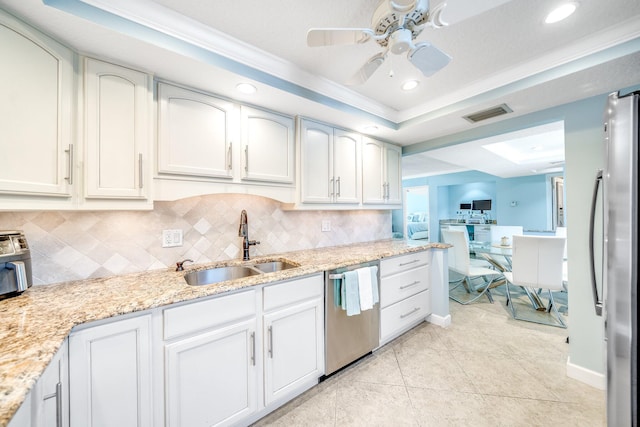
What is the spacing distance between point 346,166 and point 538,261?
2.43 meters

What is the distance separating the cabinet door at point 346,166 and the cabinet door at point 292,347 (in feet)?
3.77

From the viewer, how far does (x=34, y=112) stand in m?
1.12

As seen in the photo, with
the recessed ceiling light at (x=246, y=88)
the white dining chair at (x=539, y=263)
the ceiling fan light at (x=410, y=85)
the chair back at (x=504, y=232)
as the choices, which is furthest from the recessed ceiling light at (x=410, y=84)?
the chair back at (x=504, y=232)

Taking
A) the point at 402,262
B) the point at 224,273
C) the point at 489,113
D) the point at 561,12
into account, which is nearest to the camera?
the point at 561,12

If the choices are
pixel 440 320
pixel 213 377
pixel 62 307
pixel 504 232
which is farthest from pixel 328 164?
pixel 504 232

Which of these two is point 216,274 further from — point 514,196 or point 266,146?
point 514,196

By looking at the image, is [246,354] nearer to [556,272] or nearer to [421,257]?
[421,257]

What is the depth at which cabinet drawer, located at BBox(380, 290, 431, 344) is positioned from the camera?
7.36 ft

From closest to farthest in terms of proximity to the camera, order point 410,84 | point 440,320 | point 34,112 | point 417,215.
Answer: point 34,112, point 410,84, point 440,320, point 417,215

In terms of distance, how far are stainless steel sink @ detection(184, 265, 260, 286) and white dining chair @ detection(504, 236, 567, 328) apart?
296cm

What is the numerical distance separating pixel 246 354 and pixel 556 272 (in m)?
3.31

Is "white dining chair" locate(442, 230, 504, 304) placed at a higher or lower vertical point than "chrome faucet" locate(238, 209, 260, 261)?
lower

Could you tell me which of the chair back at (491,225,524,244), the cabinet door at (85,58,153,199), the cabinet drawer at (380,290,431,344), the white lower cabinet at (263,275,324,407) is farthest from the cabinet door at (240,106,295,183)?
the chair back at (491,225,524,244)

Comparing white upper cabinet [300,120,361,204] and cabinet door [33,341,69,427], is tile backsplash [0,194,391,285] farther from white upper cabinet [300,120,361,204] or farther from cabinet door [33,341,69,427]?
cabinet door [33,341,69,427]
